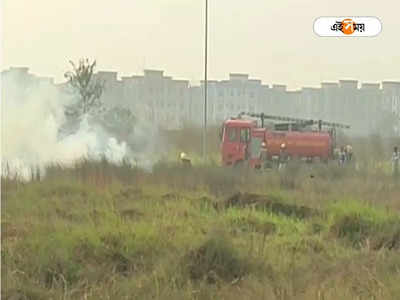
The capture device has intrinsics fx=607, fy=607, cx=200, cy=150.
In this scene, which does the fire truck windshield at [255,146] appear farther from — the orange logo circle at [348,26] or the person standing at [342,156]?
the orange logo circle at [348,26]

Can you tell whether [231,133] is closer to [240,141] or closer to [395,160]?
[240,141]

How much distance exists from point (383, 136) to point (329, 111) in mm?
299

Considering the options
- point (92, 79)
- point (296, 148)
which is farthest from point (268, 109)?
point (296, 148)

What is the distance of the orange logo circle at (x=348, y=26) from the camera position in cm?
184

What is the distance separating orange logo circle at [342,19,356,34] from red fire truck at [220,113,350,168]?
1.21m

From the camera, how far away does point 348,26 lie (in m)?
1.86

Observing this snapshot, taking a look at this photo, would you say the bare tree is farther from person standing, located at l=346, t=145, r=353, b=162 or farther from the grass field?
person standing, located at l=346, t=145, r=353, b=162

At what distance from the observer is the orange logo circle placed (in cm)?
184

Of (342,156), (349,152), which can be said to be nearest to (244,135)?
(342,156)

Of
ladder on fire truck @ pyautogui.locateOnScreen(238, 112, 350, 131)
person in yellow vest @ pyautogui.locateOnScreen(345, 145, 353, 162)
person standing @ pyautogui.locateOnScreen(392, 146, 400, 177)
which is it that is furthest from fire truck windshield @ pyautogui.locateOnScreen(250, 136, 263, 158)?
person standing @ pyautogui.locateOnScreen(392, 146, 400, 177)

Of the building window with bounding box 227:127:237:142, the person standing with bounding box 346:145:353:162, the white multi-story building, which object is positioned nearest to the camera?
the white multi-story building

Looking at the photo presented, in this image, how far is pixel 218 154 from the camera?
10.9ft

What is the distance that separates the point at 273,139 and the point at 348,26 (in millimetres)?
2554

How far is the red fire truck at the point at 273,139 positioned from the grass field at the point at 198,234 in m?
0.33
